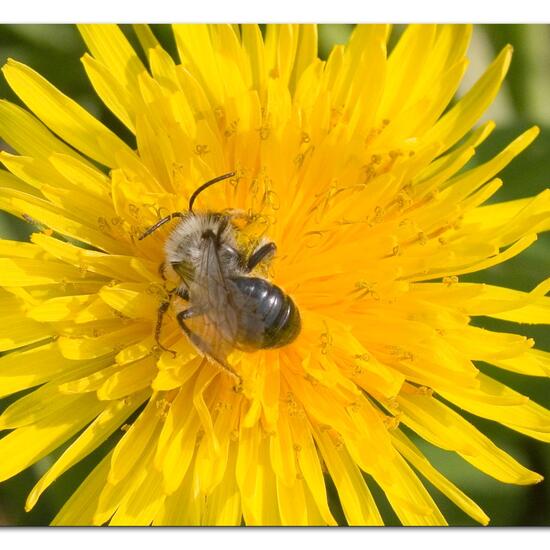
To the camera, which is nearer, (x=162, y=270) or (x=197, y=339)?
(x=197, y=339)

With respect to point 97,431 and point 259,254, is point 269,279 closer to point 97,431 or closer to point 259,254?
point 259,254

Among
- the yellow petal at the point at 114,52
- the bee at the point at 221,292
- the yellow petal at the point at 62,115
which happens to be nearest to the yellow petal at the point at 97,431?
the bee at the point at 221,292

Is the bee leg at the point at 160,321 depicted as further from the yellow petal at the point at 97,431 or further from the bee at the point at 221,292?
the yellow petal at the point at 97,431

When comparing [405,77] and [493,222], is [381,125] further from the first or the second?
[493,222]

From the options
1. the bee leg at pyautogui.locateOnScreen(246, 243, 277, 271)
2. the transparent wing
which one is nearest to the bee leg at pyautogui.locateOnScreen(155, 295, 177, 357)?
the transparent wing

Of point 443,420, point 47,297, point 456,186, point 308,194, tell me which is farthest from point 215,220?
point 443,420

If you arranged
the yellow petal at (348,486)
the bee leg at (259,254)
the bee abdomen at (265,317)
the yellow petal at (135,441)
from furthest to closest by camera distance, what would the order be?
the yellow petal at (348,486) → the yellow petal at (135,441) → the bee leg at (259,254) → the bee abdomen at (265,317)
